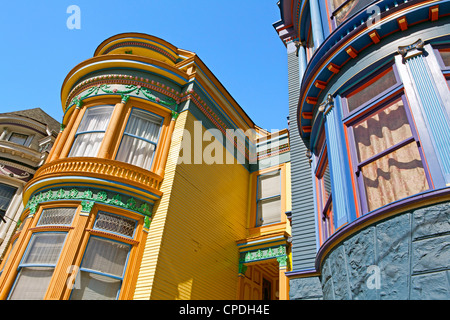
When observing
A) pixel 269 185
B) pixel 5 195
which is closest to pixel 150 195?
pixel 269 185

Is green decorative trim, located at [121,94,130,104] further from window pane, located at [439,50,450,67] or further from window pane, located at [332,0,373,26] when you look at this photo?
window pane, located at [439,50,450,67]

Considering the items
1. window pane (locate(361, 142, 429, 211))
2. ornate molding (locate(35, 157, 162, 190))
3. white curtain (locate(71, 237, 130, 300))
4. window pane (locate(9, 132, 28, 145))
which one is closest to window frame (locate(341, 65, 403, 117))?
window pane (locate(361, 142, 429, 211))

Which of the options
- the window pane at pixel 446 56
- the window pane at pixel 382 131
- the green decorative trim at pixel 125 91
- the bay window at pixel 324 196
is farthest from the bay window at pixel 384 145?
the green decorative trim at pixel 125 91

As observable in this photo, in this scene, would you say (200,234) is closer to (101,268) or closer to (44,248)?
(101,268)

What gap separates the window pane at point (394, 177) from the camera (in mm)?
4980

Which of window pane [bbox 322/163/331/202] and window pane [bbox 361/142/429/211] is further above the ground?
window pane [bbox 322/163/331/202]

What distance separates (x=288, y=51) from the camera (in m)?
12.6

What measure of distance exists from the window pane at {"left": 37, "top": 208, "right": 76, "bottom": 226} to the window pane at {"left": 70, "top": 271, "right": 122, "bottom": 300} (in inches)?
66.9

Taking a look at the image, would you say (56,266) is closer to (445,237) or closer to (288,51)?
(445,237)

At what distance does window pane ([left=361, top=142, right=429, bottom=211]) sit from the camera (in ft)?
16.3

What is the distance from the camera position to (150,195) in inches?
405
